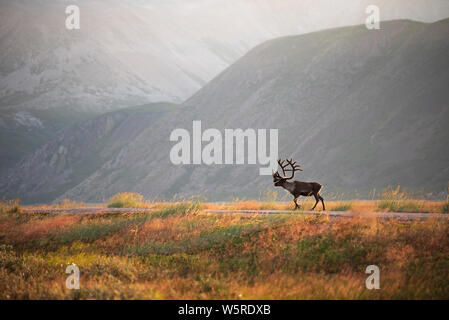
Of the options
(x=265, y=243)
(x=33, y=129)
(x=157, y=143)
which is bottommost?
(x=265, y=243)

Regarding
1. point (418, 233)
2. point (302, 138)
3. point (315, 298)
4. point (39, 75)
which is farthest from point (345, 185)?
point (39, 75)

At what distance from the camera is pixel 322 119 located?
71.8m

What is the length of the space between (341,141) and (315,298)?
58761 mm

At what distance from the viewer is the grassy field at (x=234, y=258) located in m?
9.72

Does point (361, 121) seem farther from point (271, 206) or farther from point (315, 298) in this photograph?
point (315, 298)

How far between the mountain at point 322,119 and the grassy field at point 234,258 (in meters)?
42.6

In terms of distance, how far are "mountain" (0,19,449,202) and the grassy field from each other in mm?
42601

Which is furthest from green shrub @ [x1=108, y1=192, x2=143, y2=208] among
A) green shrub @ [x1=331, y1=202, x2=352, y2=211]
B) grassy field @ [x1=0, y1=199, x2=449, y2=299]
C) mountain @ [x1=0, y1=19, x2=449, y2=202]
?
mountain @ [x1=0, y1=19, x2=449, y2=202]

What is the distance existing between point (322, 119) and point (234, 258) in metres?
62.2

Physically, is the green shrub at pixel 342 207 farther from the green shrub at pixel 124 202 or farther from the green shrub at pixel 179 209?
the green shrub at pixel 124 202

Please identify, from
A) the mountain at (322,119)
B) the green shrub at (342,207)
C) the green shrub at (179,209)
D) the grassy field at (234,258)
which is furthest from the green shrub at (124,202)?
the mountain at (322,119)

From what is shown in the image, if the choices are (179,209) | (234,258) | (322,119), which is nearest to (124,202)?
(179,209)

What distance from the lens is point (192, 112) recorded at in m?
90.8

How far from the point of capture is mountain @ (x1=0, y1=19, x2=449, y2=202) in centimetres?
5912
